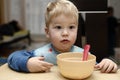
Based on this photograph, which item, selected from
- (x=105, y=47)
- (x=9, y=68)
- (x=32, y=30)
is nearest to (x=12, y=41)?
(x=32, y=30)

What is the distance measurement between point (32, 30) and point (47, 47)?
355 centimetres

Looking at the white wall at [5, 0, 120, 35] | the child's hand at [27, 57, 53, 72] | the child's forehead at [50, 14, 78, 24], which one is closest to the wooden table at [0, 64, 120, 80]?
the child's hand at [27, 57, 53, 72]

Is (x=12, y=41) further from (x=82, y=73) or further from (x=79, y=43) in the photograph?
(x=82, y=73)

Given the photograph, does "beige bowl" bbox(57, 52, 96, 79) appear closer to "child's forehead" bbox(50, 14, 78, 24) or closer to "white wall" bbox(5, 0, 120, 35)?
"child's forehead" bbox(50, 14, 78, 24)

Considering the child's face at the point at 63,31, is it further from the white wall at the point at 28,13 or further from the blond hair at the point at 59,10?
the white wall at the point at 28,13

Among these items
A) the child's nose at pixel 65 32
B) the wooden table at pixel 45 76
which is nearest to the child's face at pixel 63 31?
the child's nose at pixel 65 32

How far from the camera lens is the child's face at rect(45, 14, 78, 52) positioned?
719 mm

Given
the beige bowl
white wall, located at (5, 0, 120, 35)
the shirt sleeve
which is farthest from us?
white wall, located at (5, 0, 120, 35)

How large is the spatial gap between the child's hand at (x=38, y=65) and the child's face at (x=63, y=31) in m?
0.11

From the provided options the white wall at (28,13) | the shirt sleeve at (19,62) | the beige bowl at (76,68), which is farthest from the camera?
the white wall at (28,13)

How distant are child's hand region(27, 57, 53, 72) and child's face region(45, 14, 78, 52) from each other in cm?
11

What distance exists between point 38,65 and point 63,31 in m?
0.14

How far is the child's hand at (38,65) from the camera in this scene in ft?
2.12

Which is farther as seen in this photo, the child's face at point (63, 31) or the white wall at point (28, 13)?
the white wall at point (28, 13)
